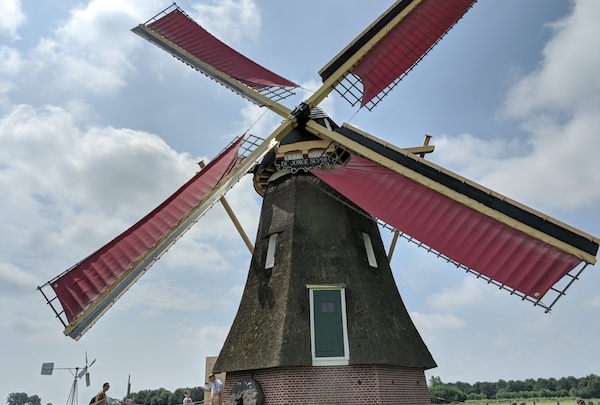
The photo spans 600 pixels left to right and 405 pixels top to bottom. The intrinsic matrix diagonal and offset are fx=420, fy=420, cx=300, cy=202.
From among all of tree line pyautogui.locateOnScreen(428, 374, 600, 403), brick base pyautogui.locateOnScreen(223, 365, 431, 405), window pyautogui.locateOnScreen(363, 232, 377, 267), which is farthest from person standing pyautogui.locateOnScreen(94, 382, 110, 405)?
tree line pyautogui.locateOnScreen(428, 374, 600, 403)

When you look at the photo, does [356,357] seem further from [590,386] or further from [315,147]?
[590,386]

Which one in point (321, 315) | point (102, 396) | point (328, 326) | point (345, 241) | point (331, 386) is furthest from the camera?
point (345, 241)

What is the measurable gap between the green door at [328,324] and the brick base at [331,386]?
15.7 inches

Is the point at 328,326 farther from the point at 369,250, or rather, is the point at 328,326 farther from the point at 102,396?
the point at 102,396

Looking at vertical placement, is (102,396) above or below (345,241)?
below

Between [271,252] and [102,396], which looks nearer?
[102,396]

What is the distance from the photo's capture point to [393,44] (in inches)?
513

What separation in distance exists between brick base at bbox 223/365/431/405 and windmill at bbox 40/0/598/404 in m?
0.03

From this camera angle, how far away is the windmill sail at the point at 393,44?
12.6 meters

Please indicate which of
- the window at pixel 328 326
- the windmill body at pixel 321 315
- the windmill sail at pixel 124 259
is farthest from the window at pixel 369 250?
the windmill sail at pixel 124 259

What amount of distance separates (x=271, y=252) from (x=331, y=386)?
4.14m

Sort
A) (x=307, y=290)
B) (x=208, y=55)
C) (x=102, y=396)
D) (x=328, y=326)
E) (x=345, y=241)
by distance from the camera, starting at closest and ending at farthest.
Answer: (x=102, y=396), (x=328, y=326), (x=307, y=290), (x=345, y=241), (x=208, y=55)

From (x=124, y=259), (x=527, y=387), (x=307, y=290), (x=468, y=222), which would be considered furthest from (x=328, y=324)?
(x=527, y=387)

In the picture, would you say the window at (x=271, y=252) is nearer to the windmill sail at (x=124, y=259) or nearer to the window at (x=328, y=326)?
the window at (x=328, y=326)
